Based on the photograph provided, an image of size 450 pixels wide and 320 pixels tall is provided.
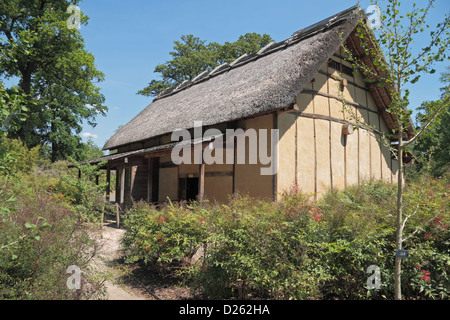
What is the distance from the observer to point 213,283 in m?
4.25

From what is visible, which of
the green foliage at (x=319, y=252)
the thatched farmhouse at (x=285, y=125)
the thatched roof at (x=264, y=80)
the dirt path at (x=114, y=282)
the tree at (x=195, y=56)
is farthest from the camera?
the tree at (x=195, y=56)

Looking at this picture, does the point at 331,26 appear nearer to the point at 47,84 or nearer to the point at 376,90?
the point at 376,90

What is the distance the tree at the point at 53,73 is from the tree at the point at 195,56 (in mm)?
8142

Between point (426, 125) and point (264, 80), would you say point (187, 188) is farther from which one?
point (426, 125)

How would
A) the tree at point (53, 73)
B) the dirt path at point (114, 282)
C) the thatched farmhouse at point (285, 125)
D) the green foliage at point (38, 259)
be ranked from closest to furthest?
the green foliage at point (38, 259), the dirt path at point (114, 282), the thatched farmhouse at point (285, 125), the tree at point (53, 73)

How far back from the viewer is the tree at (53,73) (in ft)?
62.5

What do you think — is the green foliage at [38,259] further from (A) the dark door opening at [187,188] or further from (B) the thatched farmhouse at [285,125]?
(A) the dark door opening at [187,188]

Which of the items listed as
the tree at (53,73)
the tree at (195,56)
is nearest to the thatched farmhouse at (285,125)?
the tree at (53,73)

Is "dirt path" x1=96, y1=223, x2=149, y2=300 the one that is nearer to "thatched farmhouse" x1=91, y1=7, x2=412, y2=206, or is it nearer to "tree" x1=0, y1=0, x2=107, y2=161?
"thatched farmhouse" x1=91, y1=7, x2=412, y2=206

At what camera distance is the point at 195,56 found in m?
31.3

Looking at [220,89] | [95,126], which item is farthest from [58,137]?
[220,89]

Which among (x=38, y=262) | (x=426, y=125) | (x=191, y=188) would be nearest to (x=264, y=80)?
(x=191, y=188)

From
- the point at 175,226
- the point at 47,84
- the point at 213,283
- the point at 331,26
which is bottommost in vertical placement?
the point at 213,283

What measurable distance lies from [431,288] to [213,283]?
2.72 metres
